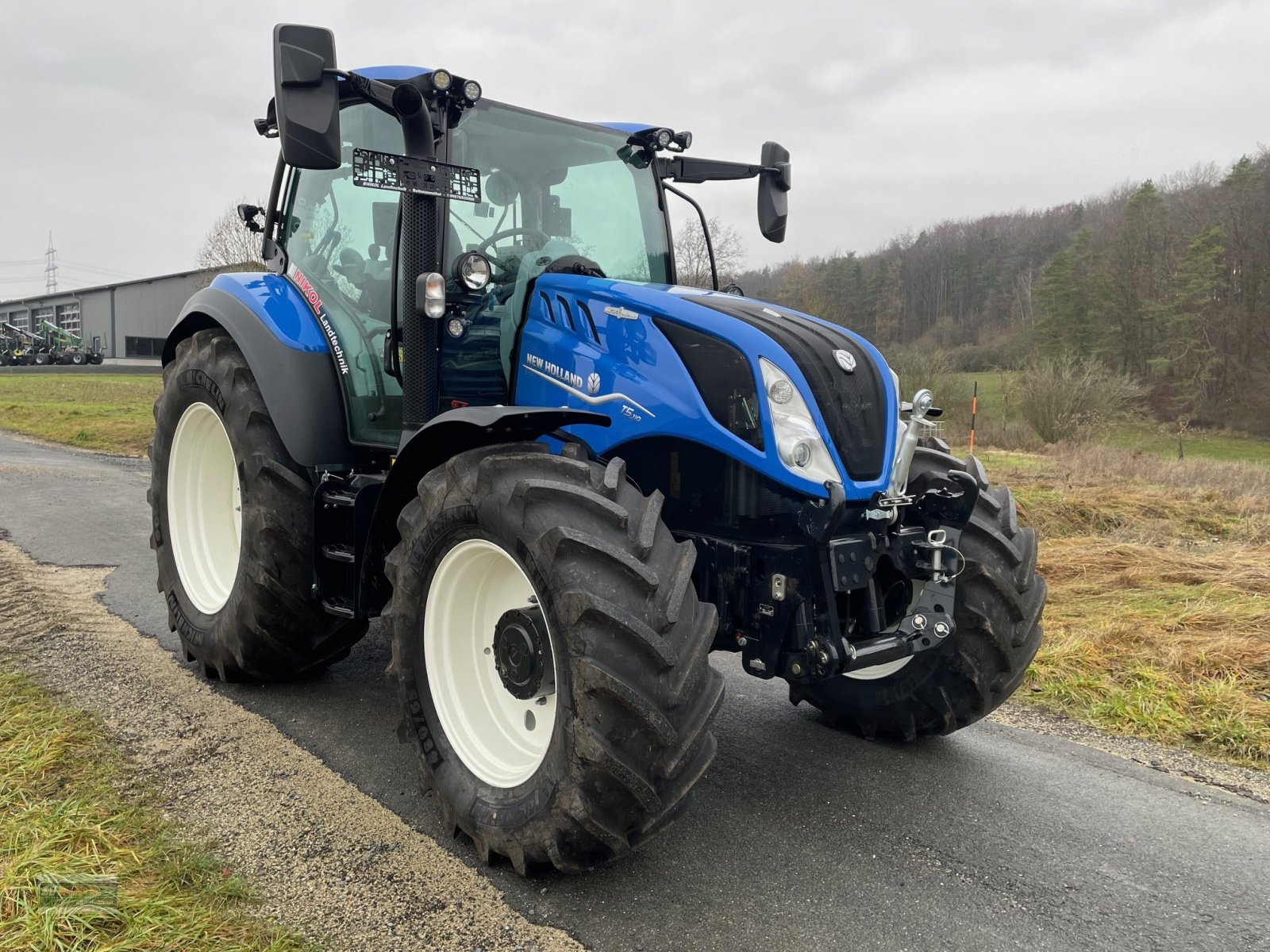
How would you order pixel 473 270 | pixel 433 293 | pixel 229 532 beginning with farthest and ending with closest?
pixel 229 532 → pixel 473 270 → pixel 433 293

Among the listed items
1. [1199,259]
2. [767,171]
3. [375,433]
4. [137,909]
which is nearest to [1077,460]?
[767,171]

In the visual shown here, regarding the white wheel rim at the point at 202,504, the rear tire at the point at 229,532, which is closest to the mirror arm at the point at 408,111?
the rear tire at the point at 229,532

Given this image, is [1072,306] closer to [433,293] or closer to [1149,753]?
[1149,753]

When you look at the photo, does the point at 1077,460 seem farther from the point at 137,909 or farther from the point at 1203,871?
the point at 137,909

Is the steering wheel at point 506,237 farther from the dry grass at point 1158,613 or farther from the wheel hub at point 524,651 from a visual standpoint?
the dry grass at point 1158,613

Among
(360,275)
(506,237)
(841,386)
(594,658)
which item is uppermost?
(506,237)

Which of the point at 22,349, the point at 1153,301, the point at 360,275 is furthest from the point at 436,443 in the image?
the point at 22,349

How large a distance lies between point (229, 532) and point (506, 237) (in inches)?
88.7

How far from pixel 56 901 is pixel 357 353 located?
2.36 metres

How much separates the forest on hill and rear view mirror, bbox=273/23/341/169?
107 feet

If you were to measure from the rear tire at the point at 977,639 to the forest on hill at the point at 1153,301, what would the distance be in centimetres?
3166

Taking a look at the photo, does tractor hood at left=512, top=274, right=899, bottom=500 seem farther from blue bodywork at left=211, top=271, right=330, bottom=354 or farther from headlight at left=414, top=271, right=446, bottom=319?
blue bodywork at left=211, top=271, right=330, bottom=354

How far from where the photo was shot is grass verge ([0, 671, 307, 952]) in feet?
7.62

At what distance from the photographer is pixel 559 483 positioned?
2.68 m
